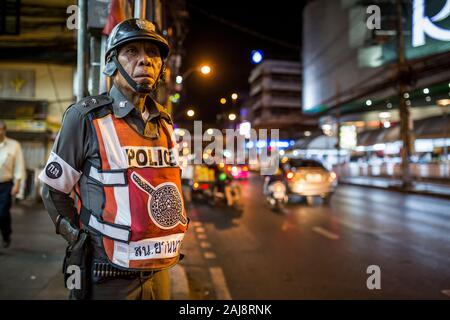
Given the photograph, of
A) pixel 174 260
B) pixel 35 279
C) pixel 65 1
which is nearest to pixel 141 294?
pixel 174 260

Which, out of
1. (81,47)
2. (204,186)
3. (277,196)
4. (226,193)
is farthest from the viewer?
(204,186)

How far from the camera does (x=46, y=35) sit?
12625 mm

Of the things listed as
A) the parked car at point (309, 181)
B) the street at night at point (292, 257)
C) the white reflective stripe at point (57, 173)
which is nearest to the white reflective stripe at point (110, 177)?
the white reflective stripe at point (57, 173)

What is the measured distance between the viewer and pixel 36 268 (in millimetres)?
6004

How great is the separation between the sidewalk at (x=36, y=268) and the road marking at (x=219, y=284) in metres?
0.39

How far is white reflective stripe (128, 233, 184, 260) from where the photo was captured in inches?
82.7

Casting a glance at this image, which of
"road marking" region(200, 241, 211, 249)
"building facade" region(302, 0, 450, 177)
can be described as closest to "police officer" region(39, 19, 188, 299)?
"road marking" region(200, 241, 211, 249)

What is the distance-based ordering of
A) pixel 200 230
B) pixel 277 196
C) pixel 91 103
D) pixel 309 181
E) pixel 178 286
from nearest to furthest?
pixel 91 103 < pixel 178 286 < pixel 200 230 < pixel 277 196 < pixel 309 181

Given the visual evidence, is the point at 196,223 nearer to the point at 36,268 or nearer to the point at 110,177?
the point at 36,268

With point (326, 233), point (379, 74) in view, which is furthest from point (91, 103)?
point (379, 74)

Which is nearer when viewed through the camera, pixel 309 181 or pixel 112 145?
pixel 112 145

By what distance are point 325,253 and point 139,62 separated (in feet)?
20.3

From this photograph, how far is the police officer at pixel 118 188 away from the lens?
6.86 feet

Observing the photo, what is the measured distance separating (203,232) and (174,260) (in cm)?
797
